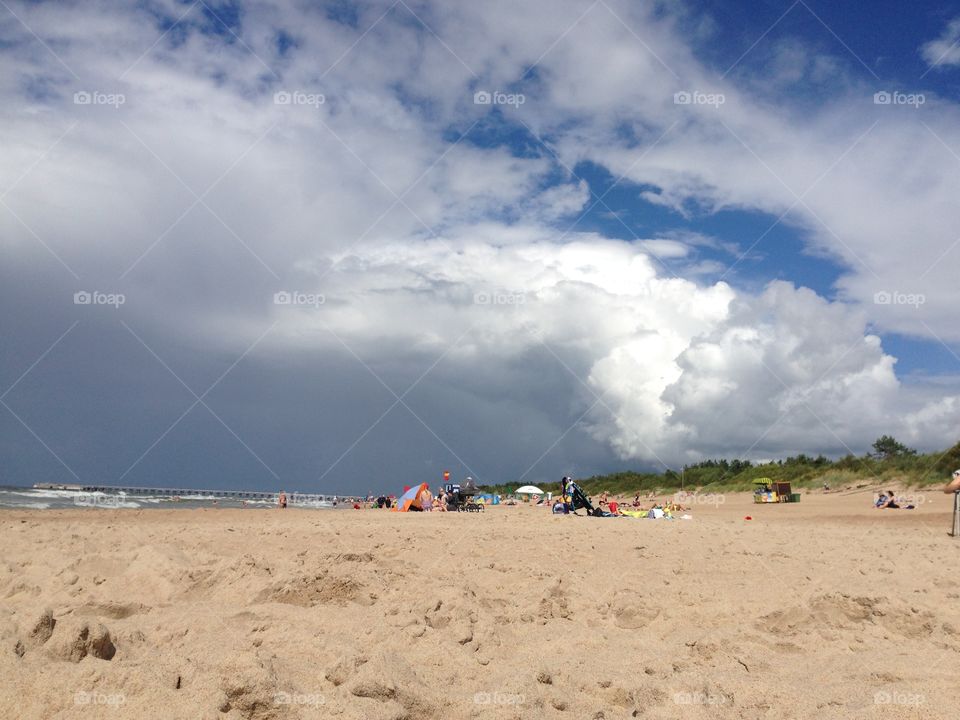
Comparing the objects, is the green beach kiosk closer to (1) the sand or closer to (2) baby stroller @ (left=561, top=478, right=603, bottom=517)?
(2) baby stroller @ (left=561, top=478, right=603, bottom=517)

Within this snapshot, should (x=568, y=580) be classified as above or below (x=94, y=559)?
below

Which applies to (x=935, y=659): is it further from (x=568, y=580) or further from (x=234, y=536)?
(x=234, y=536)

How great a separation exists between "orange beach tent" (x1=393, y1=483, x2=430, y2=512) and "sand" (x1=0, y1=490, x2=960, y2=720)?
1891 cm

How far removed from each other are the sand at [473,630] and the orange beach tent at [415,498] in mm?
18909

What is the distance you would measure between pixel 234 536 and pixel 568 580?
5.86 meters

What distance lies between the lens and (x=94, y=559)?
25.5ft

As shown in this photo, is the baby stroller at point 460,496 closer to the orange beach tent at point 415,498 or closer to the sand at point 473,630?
the orange beach tent at point 415,498

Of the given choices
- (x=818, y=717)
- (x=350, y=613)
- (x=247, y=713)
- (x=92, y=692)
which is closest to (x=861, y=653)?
(x=818, y=717)

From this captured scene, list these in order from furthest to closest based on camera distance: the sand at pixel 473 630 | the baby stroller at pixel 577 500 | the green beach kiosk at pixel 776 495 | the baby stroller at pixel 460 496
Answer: the green beach kiosk at pixel 776 495 → the baby stroller at pixel 460 496 → the baby stroller at pixel 577 500 → the sand at pixel 473 630

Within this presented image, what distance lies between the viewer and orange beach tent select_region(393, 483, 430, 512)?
2916cm

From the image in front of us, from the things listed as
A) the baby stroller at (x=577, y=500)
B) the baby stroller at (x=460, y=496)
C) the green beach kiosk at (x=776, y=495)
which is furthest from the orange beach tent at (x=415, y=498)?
the green beach kiosk at (x=776, y=495)

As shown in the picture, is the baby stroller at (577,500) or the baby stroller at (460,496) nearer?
the baby stroller at (577,500)

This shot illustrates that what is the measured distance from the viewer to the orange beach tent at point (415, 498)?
1148 inches

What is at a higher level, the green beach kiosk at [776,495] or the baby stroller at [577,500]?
the baby stroller at [577,500]
